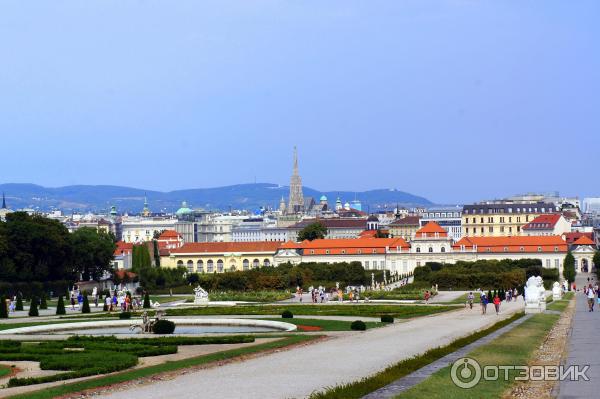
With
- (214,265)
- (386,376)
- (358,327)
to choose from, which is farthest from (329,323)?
(214,265)

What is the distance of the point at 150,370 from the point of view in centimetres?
2348

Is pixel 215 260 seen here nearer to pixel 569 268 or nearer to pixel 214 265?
pixel 214 265

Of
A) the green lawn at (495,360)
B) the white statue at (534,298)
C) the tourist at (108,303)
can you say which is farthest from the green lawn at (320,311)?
the green lawn at (495,360)

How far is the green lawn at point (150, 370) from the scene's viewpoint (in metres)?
20.4

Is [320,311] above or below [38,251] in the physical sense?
below

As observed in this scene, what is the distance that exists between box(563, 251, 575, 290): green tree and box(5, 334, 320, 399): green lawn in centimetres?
7835

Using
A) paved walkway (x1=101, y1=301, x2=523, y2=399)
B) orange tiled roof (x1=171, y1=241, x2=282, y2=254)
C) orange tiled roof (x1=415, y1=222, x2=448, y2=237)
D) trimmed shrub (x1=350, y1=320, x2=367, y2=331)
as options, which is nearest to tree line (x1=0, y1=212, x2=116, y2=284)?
orange tiled roof (x1=415, y1=222, x2=448, y2=237)

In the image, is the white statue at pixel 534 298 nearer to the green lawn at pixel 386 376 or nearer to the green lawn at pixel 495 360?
the green lawn at pixel 495 360

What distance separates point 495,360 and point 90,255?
77237 millimetres

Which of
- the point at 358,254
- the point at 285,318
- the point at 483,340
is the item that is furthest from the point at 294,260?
the point at 483,340

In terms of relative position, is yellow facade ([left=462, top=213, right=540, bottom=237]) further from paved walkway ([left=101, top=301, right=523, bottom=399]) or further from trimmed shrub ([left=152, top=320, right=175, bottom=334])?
paved walkway ([left=101, top=301, right=523, bottom=399])

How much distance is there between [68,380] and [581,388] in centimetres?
950

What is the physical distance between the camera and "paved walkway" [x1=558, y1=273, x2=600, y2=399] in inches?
754

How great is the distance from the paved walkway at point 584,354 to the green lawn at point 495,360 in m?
0.92
